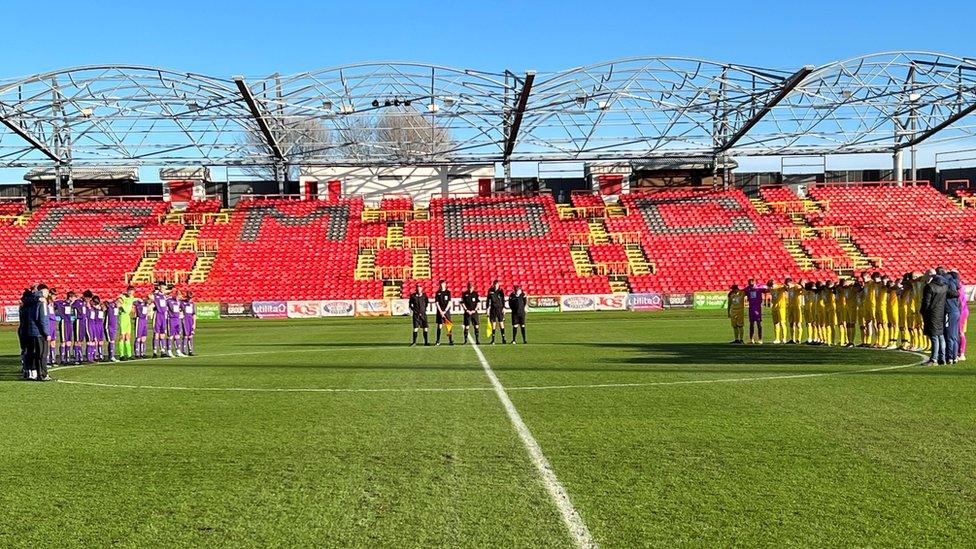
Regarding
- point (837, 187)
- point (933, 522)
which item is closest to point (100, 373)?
point (933, 522)

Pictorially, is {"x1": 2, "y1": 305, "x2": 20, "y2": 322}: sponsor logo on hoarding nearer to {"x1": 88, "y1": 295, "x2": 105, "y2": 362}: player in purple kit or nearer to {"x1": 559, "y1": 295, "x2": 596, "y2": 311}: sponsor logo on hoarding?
{"x1": 559, "y1": 295, "x2": 596, "y2": 311}: sponsor logo on hoarding

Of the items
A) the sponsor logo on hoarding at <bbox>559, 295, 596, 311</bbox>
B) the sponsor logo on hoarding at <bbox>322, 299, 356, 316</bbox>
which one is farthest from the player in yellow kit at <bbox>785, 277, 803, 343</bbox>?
the sponsor logo on hoarding at <bbox>322, 299, 356, 316</bbox>

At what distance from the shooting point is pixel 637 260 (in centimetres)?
5034

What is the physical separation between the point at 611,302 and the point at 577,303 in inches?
61.8

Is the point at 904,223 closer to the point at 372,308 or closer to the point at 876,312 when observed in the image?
the point at 372,308

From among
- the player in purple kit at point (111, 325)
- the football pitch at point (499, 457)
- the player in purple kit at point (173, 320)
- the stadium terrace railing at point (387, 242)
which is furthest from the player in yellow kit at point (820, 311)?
the stadium terrace railing at point (387, 242)

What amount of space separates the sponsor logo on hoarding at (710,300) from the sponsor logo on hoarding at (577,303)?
194 inches

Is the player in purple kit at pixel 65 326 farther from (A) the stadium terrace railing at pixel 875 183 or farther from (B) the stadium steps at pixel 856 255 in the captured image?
(A) the stadium terrace railing at pixel 875 183

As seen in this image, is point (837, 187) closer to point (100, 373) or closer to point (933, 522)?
point (100, 373)

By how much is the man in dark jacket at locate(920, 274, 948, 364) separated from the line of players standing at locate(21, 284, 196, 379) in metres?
15.4

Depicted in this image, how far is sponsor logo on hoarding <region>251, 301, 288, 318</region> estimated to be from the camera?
141ft

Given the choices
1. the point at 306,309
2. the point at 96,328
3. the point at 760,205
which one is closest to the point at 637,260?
the point at 760,205

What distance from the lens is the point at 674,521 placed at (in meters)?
5.79

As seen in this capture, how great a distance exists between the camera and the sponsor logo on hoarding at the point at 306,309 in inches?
Answer: 1688
